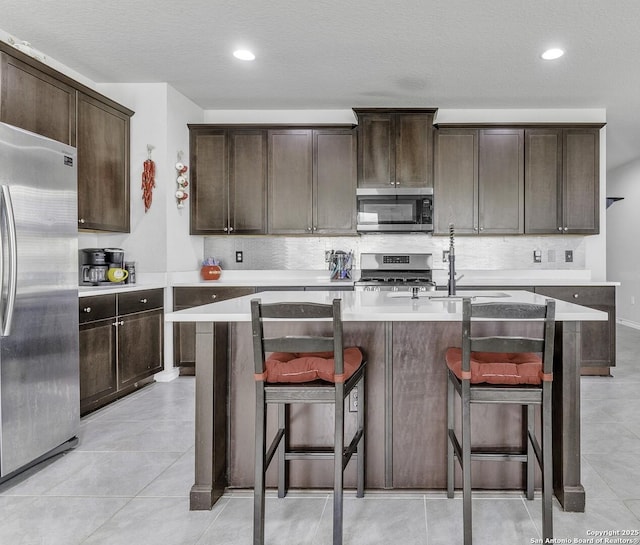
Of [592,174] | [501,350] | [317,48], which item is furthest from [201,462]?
[592,174]

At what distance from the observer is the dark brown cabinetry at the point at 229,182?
4539mm

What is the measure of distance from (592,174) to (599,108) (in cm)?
78

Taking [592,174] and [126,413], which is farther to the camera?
[592,174]

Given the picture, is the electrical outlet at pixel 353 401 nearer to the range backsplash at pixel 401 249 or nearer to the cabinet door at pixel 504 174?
the range backsplash at pixel 401 249

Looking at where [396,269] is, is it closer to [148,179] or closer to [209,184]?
[209,184]

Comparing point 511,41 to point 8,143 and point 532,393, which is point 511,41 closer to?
point 532,393

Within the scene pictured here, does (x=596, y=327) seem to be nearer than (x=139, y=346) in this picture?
No

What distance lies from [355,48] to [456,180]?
5.86 ft

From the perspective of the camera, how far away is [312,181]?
14.8 ft

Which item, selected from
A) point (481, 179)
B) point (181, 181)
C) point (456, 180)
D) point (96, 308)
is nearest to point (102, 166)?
point (181, 181)

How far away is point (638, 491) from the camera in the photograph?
6.82 feet

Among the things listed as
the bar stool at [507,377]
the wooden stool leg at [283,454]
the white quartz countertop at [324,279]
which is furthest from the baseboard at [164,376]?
the bar stool at [507,377]

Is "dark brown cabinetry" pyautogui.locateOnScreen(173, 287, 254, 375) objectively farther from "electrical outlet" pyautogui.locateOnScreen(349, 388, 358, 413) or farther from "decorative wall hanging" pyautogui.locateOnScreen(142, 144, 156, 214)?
"electrical outlet" pyautogui.locateOnScreen(349, 388, 358, 413)

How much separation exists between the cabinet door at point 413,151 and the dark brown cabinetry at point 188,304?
6.22 ft
